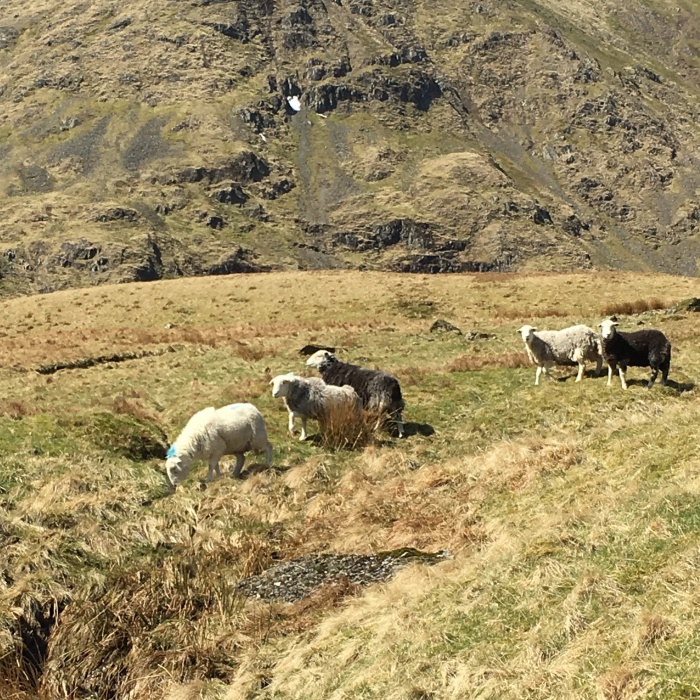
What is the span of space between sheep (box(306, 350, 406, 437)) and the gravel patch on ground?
6968mm

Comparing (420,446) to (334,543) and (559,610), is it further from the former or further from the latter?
(559,610)

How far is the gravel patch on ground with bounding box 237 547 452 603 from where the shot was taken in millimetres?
11344

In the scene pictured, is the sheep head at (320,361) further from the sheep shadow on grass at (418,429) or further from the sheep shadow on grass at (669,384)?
the sheep shadow on grass at (669,384)

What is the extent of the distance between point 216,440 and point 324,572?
5135 mm

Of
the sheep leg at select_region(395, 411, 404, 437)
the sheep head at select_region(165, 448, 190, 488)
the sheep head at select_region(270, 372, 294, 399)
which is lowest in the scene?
the sheep leg at select_region(395, 411, 404, 437)

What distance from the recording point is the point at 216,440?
52.2 feet

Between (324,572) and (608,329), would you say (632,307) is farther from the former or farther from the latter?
(324,572)

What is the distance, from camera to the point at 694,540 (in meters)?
8.46

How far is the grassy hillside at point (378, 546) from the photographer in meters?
7.84

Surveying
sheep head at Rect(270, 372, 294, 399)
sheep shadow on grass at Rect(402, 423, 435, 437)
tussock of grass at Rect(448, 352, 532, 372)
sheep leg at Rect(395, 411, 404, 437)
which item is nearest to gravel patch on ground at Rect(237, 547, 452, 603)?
sheep head at Rect(270, 372, 294, 399)

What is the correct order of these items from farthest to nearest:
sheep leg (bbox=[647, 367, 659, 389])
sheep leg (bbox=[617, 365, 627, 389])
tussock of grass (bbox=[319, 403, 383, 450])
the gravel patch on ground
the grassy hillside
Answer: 1. sheep leg (bbox=[617, 365, 627, 389])
2. sheep leg (bbox=[647, 367, 659, 389])
3. tussock of grass (bbox=[319, 403, 383, 450])
4. the gravel patch on ground
5. the grassy hillside

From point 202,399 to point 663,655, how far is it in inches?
726

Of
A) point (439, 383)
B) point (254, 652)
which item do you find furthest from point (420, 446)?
point (254, 652)

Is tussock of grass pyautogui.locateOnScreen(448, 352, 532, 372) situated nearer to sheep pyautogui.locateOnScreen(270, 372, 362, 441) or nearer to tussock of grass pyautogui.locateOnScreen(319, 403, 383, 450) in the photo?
sheep pyautogui.locateOnScreen(270, 372, 362, 441)
